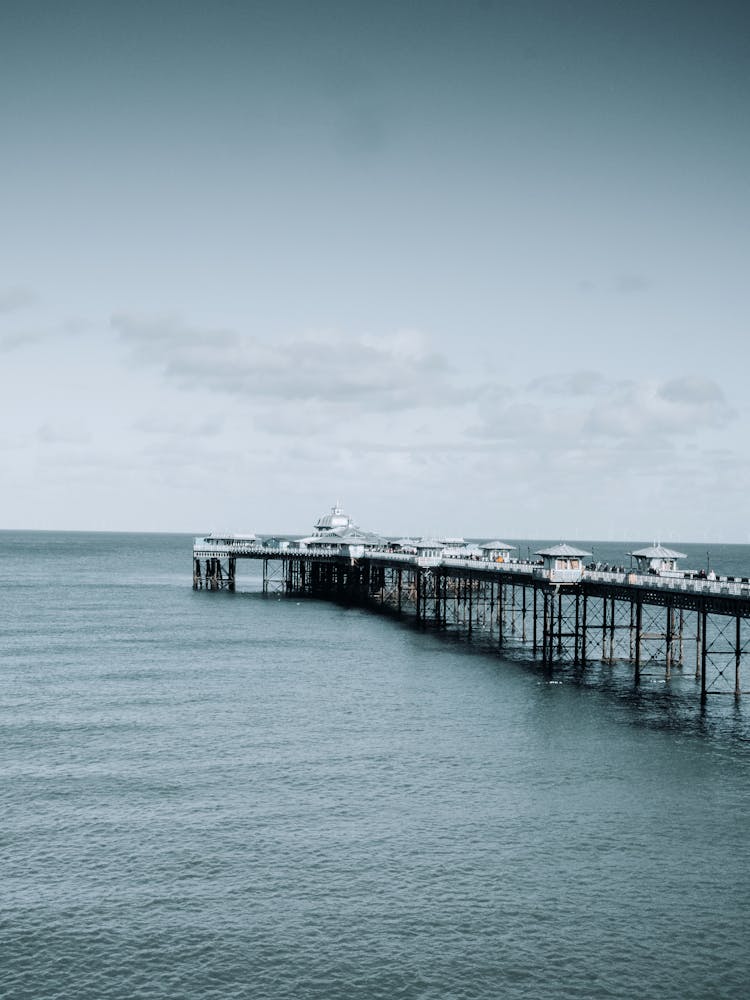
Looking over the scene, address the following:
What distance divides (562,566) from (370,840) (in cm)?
4439

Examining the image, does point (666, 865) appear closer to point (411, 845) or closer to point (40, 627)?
point (411, 845)

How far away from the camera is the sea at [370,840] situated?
1056 inches

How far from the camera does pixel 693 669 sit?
75625 millimetres

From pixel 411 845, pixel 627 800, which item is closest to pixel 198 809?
pixel 411 845

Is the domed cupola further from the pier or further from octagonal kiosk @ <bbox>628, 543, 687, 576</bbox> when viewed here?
octagonal kiosk @ <bbox>628, 543, 687, 576</bbox>

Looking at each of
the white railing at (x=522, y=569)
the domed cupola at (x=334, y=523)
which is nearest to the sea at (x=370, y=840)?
the white railing at (x=522, y=569)

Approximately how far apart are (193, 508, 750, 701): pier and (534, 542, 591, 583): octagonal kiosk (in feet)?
0.30

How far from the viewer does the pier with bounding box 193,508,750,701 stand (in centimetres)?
6638

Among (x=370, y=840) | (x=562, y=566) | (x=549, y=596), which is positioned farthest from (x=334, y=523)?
(x=370, y=840)

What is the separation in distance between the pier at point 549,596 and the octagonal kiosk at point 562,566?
3.6 inches

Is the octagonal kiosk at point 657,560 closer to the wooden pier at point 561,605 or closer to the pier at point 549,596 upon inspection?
the pier at point 549,596

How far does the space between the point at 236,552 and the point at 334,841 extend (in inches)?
4282

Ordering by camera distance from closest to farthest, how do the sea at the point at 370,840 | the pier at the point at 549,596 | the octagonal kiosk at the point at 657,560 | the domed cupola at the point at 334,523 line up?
1. the sea at the point at 370,840
2. the pier at the point at 549,596
3. the octagonal kiosk at the point at 657,560
4. the domed cupola at the point at 334,523

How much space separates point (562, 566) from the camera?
3014 inches
